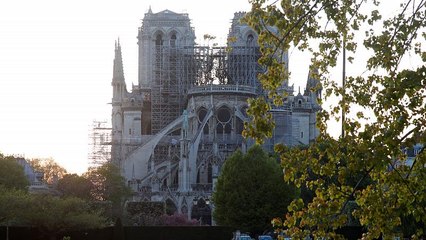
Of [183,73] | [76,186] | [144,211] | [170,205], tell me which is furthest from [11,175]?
[183,73]

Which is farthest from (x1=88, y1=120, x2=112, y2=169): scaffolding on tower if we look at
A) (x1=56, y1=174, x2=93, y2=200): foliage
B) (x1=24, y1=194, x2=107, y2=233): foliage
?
(x1=24, y1=194, x2=107, y2=233): foliage

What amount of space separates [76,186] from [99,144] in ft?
97.3

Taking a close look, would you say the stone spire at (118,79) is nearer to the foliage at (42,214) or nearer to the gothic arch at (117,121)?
the gothic arch at (117,121)

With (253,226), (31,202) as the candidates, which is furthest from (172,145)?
(31,202)

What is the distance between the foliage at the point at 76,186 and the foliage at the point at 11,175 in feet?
21.4

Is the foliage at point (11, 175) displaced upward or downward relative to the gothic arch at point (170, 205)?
upward

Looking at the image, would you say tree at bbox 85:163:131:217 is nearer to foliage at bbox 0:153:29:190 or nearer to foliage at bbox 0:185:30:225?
foliage at bbox 0:153:29:190

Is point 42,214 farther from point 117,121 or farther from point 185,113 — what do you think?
point 117,121

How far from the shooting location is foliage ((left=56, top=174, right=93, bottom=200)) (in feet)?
255

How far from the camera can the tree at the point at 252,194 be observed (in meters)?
63.8

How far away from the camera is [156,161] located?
10075 cm

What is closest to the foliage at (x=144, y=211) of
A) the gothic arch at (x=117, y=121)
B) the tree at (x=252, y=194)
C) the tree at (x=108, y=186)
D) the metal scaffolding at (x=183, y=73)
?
the tree at (x=108, y=186)

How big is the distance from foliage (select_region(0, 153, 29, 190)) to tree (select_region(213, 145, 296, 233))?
14.6m

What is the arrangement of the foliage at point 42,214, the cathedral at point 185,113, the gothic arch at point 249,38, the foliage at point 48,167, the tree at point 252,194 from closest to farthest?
the foliage at point 42,214 → the tree at point 252,194 → the cathedral at point 185,113 → the gothic arch at point 249,38 → the foliage at point 48,167
